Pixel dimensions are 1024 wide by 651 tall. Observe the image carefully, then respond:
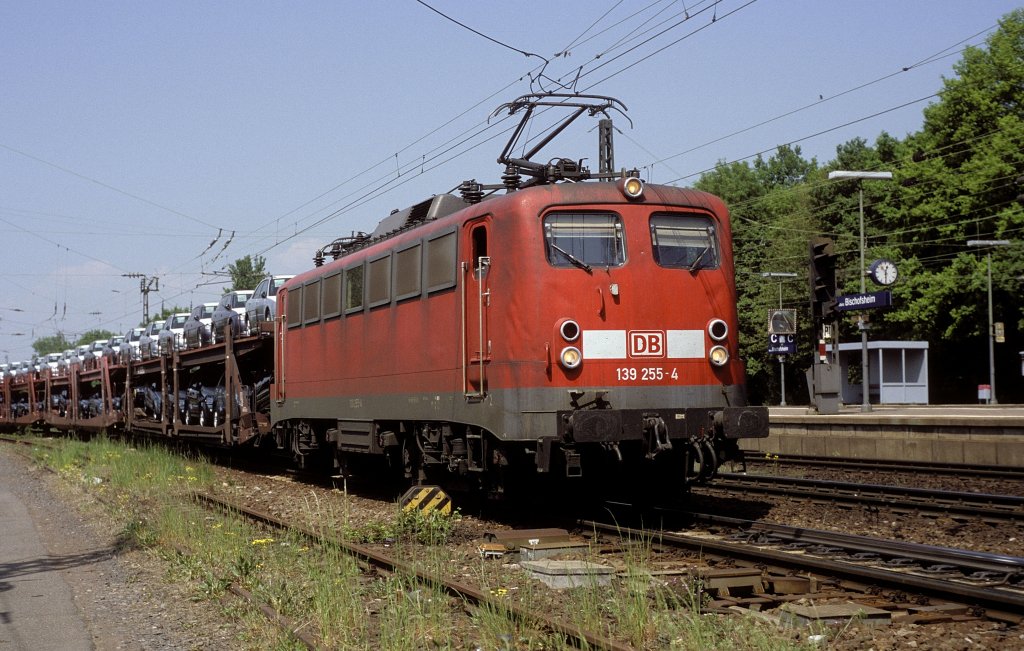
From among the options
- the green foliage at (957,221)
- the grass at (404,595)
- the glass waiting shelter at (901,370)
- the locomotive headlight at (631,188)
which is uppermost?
the green foliage at (957,221)

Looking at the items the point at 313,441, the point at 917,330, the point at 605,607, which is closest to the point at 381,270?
the point at 313,441

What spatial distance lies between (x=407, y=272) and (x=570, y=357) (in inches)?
135

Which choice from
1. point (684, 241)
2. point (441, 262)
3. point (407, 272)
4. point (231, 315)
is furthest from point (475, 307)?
point (231, 315)

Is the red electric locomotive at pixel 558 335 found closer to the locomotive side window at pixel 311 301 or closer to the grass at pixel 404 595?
the grass at pixel 404 595

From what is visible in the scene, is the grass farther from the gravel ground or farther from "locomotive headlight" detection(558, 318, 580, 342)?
"locomotive headlight" detection(558, 318, 580, 342)

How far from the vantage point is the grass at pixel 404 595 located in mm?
6512

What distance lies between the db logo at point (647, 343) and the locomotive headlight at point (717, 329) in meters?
0.57

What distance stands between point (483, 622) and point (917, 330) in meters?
45.1

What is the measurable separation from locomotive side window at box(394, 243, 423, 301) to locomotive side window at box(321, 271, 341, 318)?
8.31 feet

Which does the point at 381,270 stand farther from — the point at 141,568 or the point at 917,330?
the point at 917,330

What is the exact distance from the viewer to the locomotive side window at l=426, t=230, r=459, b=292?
1231cm

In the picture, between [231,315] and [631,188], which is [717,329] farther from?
[231,315]

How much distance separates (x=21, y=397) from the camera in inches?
1954

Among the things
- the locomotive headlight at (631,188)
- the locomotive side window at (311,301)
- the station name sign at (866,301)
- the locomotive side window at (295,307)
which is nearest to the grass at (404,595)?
the locomotive headlight at (631,188)
